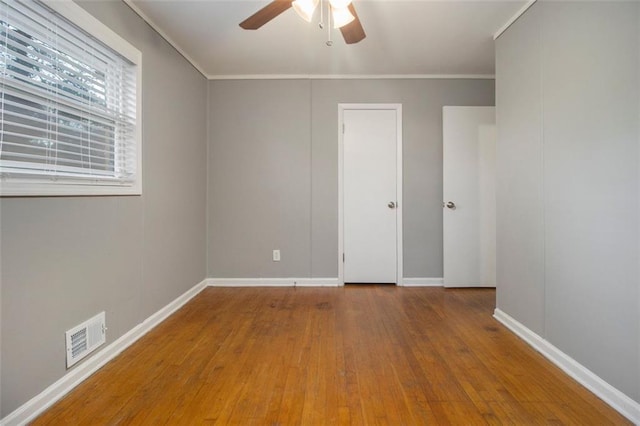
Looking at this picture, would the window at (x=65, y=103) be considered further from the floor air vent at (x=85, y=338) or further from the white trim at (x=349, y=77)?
the white trim at (x=349, y=77)

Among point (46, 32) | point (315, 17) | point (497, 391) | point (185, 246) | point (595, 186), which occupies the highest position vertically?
point (315, 17)

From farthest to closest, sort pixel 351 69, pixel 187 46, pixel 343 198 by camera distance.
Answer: pixel 343 198, pixel 351 69, pixel 187 46

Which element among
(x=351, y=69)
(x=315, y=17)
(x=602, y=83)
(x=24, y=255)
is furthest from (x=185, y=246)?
(x=602, y=83)

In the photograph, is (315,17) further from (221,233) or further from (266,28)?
(221,233)

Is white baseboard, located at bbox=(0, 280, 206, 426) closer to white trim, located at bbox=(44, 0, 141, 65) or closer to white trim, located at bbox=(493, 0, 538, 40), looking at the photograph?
white trim, located at bbox=(44, 0, 141, 65)

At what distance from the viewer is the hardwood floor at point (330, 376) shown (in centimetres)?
143

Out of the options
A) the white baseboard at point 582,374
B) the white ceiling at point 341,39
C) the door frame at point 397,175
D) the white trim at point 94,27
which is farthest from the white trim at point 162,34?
the white baseboard at point 582,374

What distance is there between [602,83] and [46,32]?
2853 millimetres

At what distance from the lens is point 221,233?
3.51 m

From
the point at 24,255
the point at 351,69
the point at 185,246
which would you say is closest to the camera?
the point at 24,255

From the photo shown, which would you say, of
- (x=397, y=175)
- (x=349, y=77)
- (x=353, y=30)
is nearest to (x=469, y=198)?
(x=397, y=175)

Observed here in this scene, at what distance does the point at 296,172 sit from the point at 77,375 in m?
2.53

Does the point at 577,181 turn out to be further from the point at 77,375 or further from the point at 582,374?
the point at 77,375

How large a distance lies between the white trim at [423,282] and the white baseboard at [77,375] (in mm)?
2500
